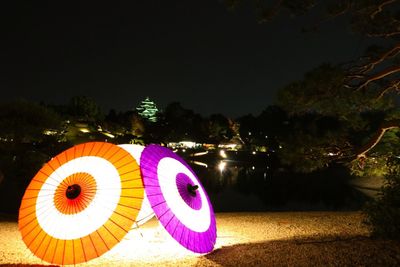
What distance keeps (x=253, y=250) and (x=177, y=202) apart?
4.40 ft

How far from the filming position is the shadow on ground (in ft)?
13.4

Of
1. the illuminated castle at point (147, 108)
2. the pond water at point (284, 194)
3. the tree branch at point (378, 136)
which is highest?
the illuminated castle at point (147, 108)

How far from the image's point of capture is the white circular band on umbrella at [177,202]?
4266 mm

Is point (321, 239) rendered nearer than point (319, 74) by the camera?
Yes

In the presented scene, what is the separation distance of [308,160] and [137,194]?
387 cm

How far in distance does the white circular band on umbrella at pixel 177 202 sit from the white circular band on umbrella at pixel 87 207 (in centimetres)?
59

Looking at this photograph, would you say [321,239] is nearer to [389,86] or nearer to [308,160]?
[308,160]

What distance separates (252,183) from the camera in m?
22.6

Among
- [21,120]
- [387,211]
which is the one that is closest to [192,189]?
[387,211]

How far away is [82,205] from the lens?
159 inches

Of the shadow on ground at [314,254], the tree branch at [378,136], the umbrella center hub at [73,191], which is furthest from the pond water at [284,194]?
the umbrella center hub at [73,191]

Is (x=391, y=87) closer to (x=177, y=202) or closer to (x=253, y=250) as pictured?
(x=253, y=250)

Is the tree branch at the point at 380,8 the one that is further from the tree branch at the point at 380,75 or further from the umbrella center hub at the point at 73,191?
the umbrella center hub at the point at 73,191

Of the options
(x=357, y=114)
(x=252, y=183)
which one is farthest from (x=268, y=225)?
(x=252, y=183)
